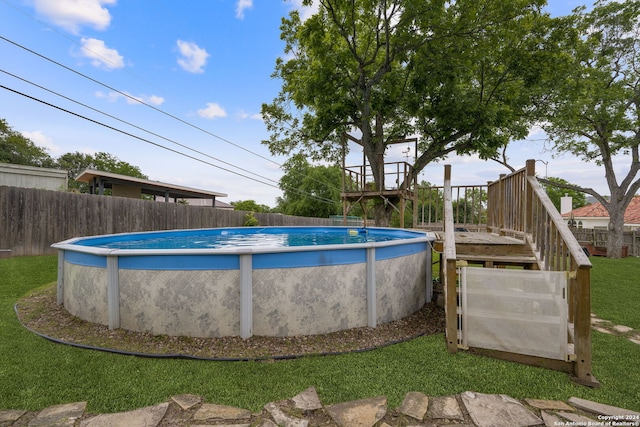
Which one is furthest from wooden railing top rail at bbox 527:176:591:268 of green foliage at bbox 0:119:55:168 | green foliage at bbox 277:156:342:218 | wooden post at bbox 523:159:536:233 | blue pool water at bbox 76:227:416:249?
green foliage at bbox 277:156:342:218

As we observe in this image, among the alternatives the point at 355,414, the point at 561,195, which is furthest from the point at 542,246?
the point at 561,195

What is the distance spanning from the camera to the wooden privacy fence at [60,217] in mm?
6910

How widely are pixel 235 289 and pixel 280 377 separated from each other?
3.22ft

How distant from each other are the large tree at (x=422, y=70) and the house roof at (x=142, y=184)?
28.8 ft

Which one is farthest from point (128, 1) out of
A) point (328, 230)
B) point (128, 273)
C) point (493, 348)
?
point (493, 348)

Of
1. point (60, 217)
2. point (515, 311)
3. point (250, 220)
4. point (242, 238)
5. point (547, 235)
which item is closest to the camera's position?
point (515, 311)

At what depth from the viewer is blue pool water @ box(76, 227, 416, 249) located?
21.2ft

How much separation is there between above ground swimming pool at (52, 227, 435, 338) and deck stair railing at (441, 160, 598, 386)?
85 cm

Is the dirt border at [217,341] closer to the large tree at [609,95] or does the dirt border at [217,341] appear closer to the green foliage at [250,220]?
the green foliage at [250,220]

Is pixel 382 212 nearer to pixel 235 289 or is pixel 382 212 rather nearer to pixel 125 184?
pixel 235 289

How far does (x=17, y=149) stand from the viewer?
2420 cm

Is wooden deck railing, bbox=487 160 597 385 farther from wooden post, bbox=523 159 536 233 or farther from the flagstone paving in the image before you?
the flagstone paving

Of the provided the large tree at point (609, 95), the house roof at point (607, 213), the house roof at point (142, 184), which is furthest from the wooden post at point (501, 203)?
the house roof at point (607, 213)

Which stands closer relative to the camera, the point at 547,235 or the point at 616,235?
the point at 547,235
